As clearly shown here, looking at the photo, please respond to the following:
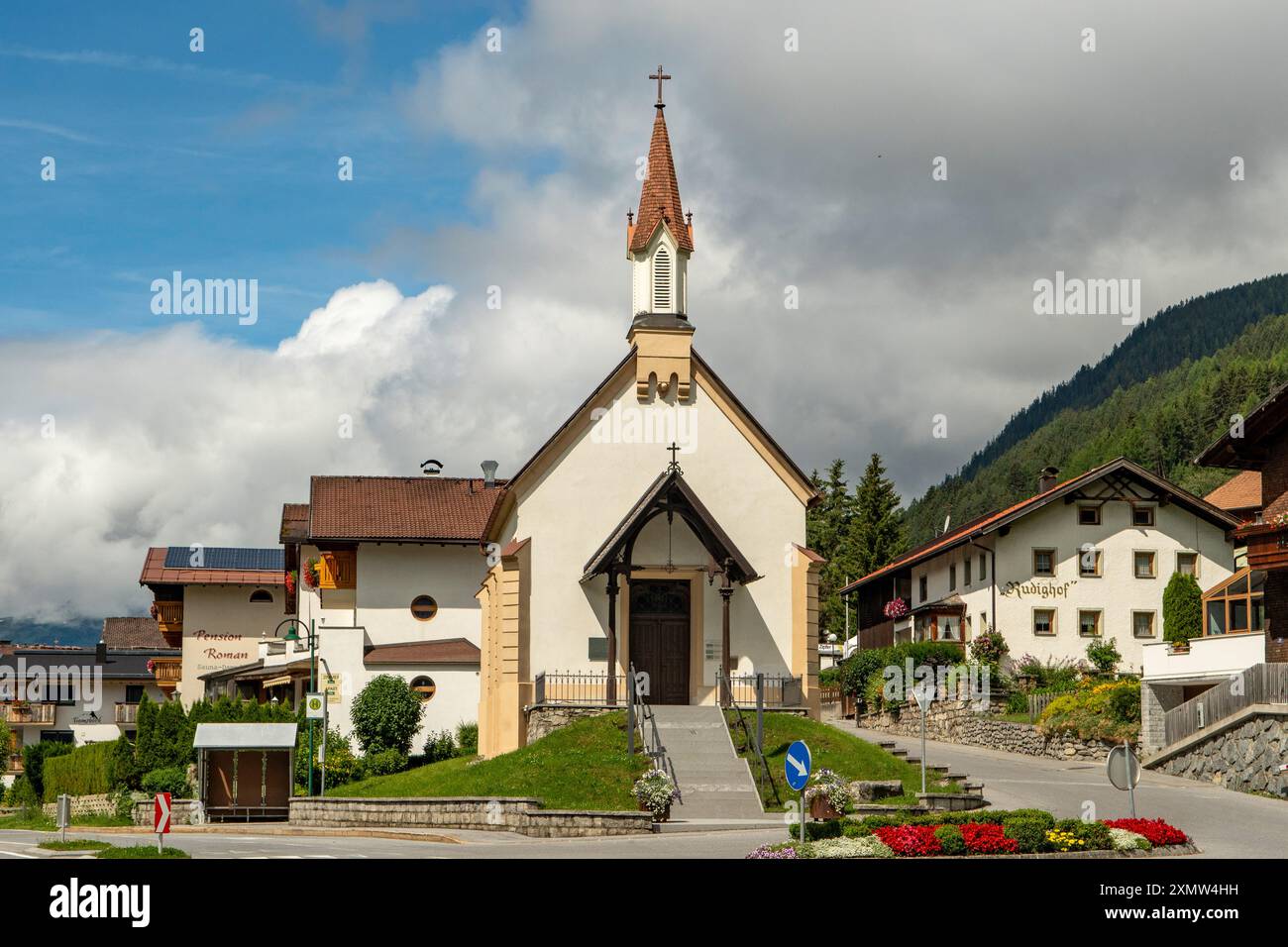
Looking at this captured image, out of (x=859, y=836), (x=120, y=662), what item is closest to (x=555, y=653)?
(x=859, y=836)

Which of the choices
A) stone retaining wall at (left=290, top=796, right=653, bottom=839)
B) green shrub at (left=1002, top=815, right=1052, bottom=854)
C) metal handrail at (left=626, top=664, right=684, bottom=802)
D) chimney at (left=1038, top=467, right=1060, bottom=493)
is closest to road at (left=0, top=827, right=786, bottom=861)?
stone retaining wall at (left=290, top=796, right=653, bottom=839)

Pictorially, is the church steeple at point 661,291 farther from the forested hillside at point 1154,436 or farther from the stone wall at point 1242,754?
the forested hillside at point 1154,436

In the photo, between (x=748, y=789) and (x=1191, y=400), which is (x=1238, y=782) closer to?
(x=748, y=789)

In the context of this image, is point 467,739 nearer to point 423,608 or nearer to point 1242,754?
point 423,608

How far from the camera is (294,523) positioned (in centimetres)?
6538

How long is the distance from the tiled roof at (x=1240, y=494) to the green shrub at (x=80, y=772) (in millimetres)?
40538

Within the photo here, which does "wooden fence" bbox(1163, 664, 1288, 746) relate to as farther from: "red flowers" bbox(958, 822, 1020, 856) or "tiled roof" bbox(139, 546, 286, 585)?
"tiled roof" bbox(139, 546, 286, 585)

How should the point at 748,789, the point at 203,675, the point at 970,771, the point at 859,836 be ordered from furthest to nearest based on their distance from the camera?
the point at 203,675 < the point at 970,771 < the point at 748,789 < the point at 859,836

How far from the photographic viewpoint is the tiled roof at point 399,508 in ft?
183

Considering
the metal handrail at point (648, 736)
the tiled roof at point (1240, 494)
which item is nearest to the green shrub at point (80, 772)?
the metal handrail at point (648, 736)

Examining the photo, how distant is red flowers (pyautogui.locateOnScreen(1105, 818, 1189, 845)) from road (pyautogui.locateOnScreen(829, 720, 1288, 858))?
18.7 inches

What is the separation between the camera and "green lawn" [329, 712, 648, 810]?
29312 mm
